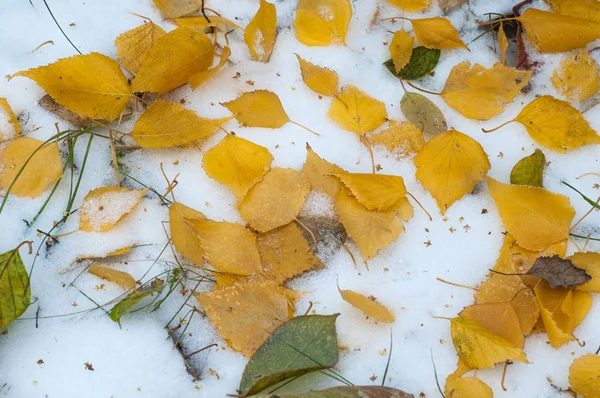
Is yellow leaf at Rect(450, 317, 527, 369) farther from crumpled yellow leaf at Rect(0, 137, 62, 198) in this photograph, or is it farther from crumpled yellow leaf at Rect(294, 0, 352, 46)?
crumpled yellow leaf at Rect(0, 137, 62, 198)

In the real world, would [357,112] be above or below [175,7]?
below

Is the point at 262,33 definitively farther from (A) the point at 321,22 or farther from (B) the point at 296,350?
(B) the point at 296,350

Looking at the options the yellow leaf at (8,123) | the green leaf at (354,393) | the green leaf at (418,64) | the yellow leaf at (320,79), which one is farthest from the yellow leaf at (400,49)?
the yellow leaf at (8,123)

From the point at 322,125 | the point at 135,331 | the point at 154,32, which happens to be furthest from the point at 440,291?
the point at 154,32

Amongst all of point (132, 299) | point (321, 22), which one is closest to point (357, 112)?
point (321, 22)

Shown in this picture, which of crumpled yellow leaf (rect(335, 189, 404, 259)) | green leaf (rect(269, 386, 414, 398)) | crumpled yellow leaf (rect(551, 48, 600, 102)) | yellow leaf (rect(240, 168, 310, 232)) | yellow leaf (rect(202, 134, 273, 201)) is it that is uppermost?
crumpled yellow leaf (rect(551, 48, 600, 102))

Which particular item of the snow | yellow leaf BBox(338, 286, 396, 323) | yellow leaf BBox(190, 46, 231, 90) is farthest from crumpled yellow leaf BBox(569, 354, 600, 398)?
yellow leaf BBox(190, 46, 231, 90)
